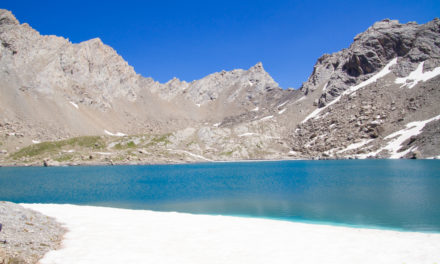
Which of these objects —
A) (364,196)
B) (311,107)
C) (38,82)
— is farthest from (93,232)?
(38,82)

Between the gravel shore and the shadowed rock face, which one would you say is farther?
the shadowed rock face

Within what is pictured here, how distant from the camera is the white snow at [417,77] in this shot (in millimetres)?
142188

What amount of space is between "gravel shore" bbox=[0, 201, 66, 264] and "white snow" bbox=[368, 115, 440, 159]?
11794 centimetres

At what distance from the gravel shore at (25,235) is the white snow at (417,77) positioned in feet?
535

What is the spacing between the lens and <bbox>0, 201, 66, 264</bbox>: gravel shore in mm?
12729

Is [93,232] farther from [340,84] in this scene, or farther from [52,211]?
[340,84]

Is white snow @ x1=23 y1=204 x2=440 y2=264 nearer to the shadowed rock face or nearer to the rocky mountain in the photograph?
the rocky mountain

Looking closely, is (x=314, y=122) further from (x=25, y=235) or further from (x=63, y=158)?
(x=25, y=235)

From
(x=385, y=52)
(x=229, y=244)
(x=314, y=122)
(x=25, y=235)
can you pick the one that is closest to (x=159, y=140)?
(x=314, y=122)

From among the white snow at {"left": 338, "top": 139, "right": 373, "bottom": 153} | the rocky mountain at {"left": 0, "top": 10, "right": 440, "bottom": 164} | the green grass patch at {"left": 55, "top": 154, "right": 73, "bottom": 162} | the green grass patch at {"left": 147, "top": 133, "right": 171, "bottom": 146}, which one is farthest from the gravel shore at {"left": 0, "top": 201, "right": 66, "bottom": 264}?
the white snow at {"left": 338, "top": 139, "right": 373, "bottom": 153}

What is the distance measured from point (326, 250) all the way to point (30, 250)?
1412cm

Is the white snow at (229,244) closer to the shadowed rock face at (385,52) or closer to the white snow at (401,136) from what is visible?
the white snow at (401,136)

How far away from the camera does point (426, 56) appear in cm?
15738

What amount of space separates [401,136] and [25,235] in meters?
134
